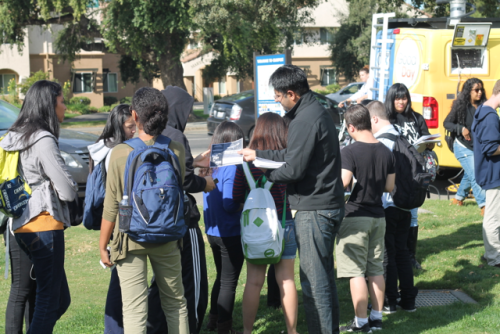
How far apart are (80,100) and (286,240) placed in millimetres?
37319

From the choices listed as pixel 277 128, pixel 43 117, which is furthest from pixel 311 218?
pixel 43 117

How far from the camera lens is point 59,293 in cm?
367

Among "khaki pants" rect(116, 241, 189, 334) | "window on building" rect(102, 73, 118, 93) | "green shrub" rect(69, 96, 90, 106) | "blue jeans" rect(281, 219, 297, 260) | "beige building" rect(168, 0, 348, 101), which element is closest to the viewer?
"khaki pants" rect(116, 241, 189, 334)

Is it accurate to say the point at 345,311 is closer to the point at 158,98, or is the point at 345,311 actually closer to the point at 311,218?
the point at 311,218

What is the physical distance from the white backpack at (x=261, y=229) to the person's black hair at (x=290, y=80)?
0.77 m

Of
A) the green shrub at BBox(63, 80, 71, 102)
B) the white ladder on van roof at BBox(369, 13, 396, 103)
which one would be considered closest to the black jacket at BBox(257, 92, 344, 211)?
the white ladder on van roof at BBox(369, 13, 396, 103)

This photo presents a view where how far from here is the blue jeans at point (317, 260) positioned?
12.2 ft

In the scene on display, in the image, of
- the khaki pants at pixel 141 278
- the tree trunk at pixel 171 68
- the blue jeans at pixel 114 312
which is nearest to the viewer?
the khaki pants at pixel 141 278

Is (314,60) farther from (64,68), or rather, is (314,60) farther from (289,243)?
(289,243)

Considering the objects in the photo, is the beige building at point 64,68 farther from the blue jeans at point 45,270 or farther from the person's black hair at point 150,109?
the person's black hair at point 150,109

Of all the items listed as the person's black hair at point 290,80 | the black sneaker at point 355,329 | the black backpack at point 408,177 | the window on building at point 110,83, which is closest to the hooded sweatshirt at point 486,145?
the black backpack at point 408,177

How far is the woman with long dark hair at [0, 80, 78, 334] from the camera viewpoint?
3.45m

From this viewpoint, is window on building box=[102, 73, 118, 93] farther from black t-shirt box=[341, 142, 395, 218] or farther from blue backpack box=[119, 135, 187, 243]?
blue backpack box=[119, 135, 187, 243]

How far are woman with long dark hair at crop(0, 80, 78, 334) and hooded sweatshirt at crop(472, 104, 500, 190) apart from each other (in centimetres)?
411
